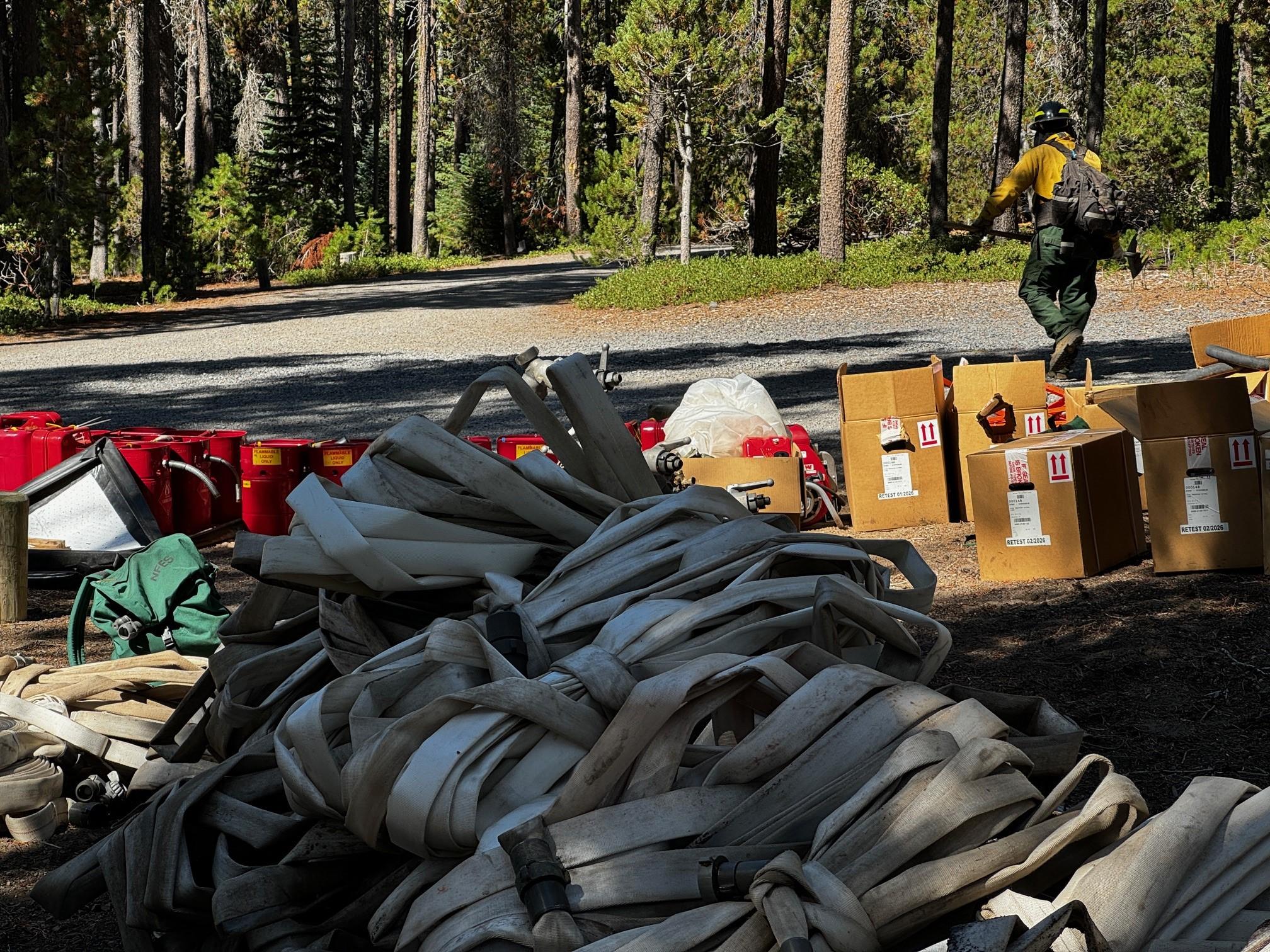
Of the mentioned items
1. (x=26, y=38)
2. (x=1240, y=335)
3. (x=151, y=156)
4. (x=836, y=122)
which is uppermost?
(x=26, y=38)

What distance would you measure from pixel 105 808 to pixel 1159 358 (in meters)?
11.9

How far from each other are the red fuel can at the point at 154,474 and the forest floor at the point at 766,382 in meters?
0.45

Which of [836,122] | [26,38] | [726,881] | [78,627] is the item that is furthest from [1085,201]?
[26,38]

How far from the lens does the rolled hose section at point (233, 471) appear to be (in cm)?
707

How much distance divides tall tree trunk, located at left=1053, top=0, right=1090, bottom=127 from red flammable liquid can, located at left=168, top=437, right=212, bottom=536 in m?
31.9

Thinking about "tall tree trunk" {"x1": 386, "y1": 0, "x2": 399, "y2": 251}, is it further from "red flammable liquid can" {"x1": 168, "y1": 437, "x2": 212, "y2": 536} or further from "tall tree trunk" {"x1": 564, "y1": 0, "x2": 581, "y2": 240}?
"red flammable liquid can" {"x1": 168, "y1": 437, "x2": 212, "y2": 536}

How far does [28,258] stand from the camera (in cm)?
2033

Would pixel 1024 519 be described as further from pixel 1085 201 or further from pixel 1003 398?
pixel 1085 201

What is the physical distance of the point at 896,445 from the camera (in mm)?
6645

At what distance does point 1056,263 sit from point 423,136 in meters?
33.7

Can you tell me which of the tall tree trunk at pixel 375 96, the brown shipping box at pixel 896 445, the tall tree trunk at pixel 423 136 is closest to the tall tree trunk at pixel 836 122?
the brown shipping box at pixel 896 445

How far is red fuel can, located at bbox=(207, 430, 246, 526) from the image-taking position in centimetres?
709

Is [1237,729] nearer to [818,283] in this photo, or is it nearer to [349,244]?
[818,283]

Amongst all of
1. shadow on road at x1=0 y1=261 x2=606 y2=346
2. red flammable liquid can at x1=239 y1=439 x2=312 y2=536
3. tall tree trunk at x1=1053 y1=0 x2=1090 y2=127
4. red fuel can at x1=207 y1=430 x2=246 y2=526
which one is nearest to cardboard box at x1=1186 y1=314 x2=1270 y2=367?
red flammable liquid can at x1=239 y1=439 x2=312 y2=536
